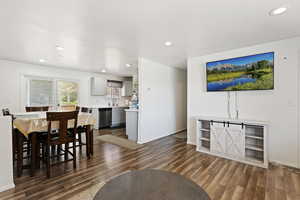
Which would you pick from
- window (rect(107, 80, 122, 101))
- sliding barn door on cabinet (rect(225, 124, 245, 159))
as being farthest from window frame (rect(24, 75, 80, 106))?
sliding barn door on cabinet (rect(225, 124, 245, 159))

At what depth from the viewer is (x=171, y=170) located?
251 cm

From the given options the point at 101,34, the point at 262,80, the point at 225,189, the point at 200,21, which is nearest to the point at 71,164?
the point at 101,34

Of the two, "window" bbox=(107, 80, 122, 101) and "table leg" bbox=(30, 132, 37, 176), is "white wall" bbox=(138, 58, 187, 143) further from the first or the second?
"window" bbox=(107, 80, 122, 101)

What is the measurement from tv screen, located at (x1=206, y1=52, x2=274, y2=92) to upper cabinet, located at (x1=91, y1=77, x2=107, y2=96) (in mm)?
4585

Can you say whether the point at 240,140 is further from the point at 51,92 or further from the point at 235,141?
the point at 51,92

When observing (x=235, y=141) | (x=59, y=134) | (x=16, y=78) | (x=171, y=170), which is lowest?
(x=171, y=170)

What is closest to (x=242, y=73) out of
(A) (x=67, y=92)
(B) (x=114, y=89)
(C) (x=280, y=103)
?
(C) (x=280, y=103)

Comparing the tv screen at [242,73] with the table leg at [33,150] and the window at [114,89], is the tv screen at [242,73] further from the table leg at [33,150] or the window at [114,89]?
the window at [114,89]

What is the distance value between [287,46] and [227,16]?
1.68 meters

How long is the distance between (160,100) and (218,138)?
6.60ft

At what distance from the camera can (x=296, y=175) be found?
2361 mm

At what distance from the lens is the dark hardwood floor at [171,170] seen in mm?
1877

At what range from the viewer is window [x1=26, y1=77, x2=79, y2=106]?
4871mm

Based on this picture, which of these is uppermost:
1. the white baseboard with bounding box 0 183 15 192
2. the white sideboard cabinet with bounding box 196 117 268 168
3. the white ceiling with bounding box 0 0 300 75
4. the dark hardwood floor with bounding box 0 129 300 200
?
the white ceiling with bounding box 0 0 300 75
